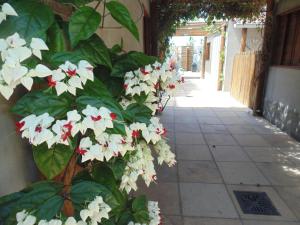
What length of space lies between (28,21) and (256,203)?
2205 mm

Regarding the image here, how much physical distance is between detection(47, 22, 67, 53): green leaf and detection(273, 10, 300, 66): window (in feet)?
15.3

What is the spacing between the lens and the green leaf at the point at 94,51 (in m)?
0.78

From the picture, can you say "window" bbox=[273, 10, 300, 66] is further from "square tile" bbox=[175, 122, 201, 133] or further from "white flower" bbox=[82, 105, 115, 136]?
"white flower" bbox=[82, 105, 115, 136]

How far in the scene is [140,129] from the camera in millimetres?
934

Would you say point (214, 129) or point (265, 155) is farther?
point (214, 129)

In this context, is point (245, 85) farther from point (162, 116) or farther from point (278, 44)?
point (162, 116)

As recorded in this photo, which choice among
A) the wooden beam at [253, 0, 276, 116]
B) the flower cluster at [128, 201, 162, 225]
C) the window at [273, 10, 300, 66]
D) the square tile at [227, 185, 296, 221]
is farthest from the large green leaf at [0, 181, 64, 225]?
the wooden beam at [253, 0, 276, 116]

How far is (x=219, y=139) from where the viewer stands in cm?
371

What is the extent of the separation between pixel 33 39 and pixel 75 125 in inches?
9.5

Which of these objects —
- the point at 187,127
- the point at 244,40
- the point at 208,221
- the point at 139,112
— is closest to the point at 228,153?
the point at 187,127

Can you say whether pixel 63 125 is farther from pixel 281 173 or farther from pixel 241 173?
pixel 281 173

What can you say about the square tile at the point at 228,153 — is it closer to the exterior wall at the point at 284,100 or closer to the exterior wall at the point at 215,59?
the exterior wall at the point at 284,100

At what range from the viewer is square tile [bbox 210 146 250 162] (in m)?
3.02

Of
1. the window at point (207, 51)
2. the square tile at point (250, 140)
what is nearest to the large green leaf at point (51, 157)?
the square tile at point (250, 140)
